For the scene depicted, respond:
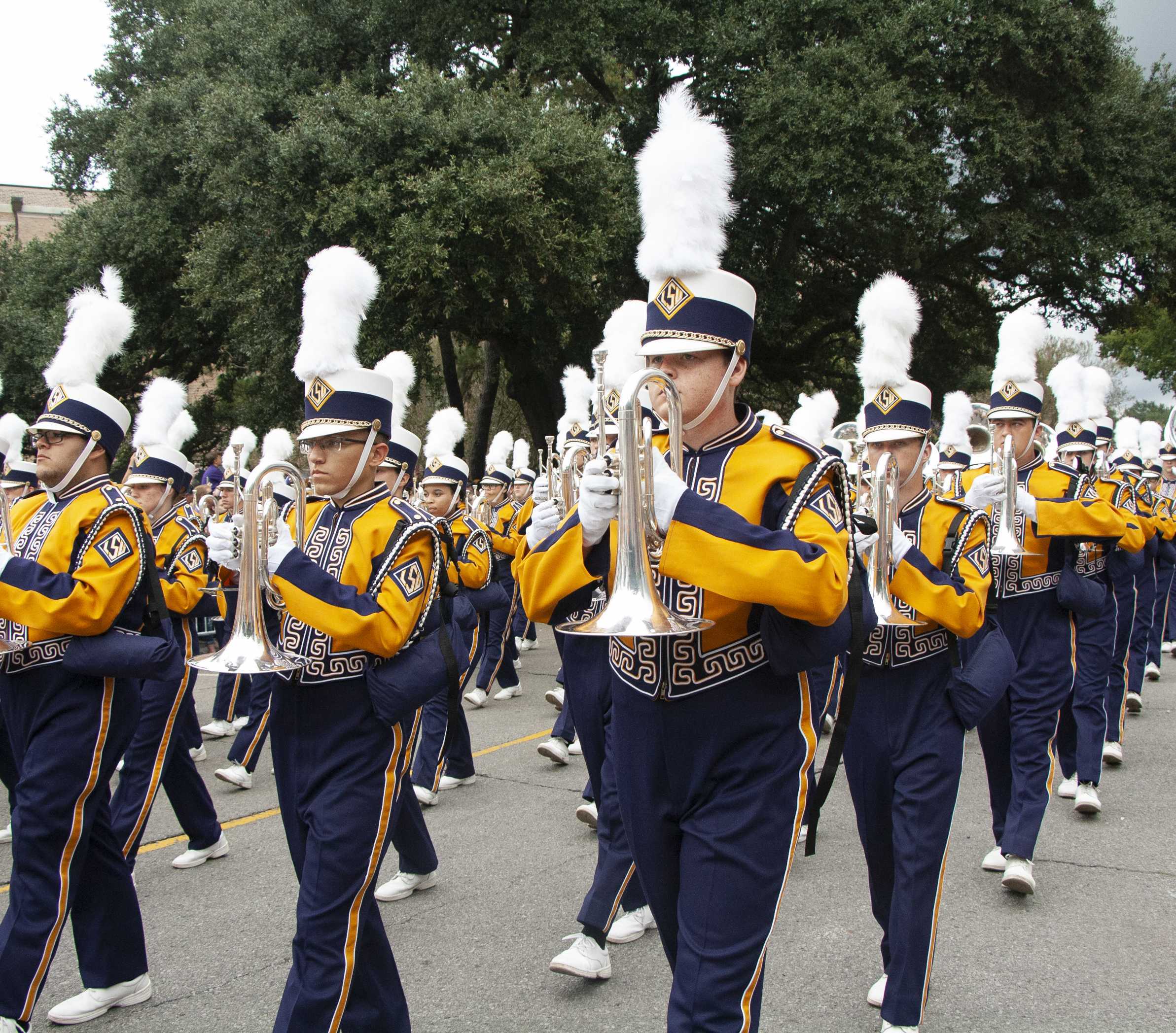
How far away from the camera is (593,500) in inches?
107

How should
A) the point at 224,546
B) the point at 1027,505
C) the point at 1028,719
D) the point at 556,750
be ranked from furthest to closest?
the point at 556,750
the point at 1027,505
the point at 1028,719
the point at 224,546

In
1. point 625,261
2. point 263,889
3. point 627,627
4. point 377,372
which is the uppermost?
point 625,261

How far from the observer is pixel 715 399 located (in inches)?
116

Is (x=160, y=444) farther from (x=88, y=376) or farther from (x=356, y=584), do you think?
(x=356, y=584)

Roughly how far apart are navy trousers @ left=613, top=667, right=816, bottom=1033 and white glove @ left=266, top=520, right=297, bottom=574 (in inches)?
46.9

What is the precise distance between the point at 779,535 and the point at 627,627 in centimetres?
43

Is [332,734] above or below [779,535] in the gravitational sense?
below

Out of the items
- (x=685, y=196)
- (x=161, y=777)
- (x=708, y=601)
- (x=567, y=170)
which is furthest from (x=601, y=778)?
(x=567, y=170)

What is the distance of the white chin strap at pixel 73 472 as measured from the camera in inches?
171

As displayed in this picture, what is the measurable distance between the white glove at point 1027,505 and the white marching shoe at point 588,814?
2.75m

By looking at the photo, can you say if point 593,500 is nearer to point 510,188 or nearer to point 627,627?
point 627,627

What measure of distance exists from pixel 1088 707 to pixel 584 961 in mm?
3879

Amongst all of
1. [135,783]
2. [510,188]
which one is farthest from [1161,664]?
[135,783]

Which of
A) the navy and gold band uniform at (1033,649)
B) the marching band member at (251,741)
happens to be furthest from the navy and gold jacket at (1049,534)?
the marching band member at (251,741)
